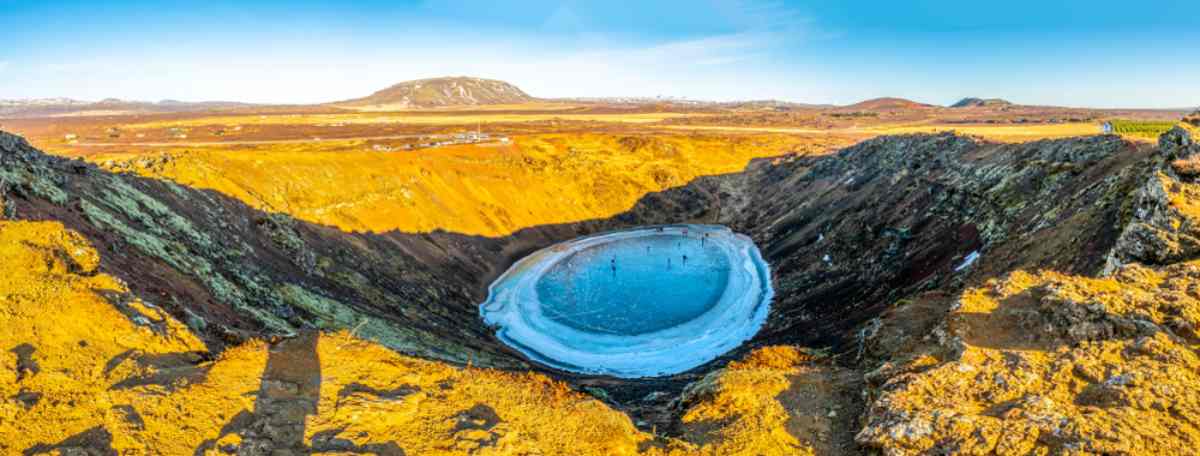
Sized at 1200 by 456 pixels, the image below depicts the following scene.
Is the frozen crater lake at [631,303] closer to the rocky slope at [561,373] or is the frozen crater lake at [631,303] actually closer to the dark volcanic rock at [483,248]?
the dark volcanic rock at [483,248]

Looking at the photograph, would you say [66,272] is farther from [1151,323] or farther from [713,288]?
[713,288]

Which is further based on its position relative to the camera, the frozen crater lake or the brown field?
the brown field

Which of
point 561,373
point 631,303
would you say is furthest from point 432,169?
Answer: point 561,373

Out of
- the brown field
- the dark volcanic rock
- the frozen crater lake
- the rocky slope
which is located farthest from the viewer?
the brown field

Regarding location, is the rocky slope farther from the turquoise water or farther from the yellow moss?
the turquoise water

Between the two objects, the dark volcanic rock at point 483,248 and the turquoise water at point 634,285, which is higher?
the dark volcanic rock at point 483,248

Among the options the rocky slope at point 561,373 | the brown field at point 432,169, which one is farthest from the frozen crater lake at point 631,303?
the brown field at point 432,169

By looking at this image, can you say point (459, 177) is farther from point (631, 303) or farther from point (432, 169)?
point (631, 303)

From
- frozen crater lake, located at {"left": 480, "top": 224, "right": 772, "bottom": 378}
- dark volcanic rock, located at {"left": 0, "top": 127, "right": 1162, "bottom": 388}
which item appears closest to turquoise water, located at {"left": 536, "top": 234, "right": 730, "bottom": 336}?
frozen crater lake, located at {"left": 480, "top": 224, "right": 772, "bottom": 378}
